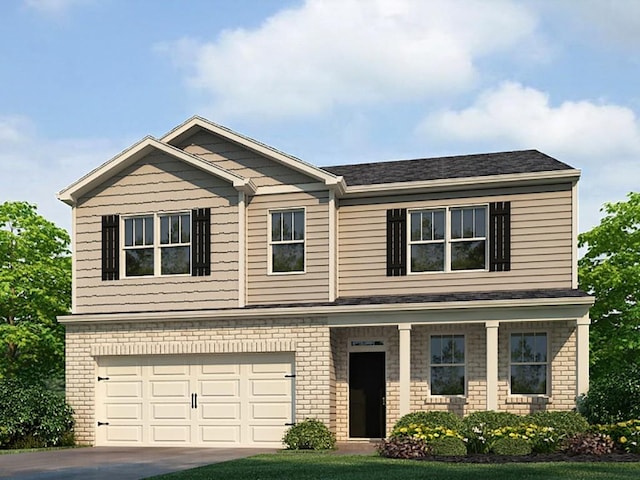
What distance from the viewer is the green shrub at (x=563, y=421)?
19.9 metres

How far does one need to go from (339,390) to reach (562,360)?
5409 millimetres

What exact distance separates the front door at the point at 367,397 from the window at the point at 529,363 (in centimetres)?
320

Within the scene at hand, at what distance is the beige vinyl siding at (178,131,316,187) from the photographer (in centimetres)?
2362

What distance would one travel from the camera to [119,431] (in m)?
24.1

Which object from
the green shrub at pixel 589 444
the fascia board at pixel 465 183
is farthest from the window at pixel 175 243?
the green shrub at pixel 589 444

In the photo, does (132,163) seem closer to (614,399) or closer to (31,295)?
(31,295)

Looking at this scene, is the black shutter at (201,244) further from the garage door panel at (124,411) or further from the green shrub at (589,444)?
the green shrub at (589,444)

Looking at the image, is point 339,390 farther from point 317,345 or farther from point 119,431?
point 119,431

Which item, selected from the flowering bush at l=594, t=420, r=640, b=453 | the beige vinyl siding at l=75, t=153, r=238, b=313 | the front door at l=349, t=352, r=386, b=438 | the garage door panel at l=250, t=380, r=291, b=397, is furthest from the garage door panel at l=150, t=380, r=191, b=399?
the flowering bush at l=594, t=420, r=640, b=453

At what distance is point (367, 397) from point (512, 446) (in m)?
5.27

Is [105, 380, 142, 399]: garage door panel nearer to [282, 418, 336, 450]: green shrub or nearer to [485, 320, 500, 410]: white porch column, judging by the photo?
[282, 418, 336, 450]: green shrub

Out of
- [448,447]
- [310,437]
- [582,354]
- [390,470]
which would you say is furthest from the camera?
[310,437]

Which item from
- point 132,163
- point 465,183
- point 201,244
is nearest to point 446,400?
point 465,183

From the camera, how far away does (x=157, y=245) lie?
24188mm
